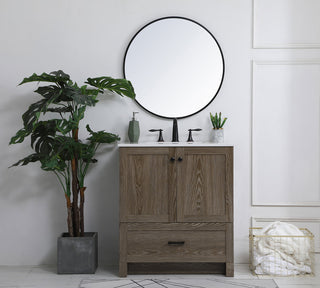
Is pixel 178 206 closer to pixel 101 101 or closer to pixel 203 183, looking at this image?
pixel 203 183

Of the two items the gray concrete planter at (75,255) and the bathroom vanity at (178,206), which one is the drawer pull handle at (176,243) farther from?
the gray concrete planter at (75,255)

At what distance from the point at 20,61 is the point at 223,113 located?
5.30 ft

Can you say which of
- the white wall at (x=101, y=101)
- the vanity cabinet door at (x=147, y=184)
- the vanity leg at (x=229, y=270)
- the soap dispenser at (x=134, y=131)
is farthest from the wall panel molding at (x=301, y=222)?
the soap dispenser at (x=134, y=131)

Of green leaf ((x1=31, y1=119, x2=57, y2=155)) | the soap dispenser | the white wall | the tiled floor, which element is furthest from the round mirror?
the tiled floor

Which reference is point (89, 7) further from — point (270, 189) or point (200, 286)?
point (200, 286)

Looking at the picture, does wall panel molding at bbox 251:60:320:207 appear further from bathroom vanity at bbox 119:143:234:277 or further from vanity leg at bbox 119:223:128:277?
vanity leg at bbox 119:223:128:277

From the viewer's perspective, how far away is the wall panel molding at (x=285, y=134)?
3318 mm

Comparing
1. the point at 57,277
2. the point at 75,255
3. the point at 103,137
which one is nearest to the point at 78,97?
the point at 103,137

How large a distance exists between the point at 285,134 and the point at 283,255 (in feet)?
3.03

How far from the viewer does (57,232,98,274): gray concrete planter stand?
3.02m

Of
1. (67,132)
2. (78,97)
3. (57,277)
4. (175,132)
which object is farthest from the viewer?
(175,132)

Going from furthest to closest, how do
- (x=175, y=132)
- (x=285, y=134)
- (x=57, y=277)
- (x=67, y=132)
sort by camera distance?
1. (x=285, y=134)
2. (x=175, y=132)
3. (x=57, y=277)
4. (x=67, y=132)

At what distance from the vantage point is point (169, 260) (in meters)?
2.93

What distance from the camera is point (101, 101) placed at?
3322mm
